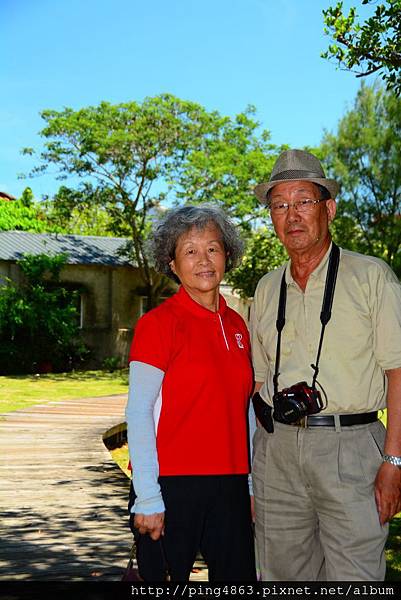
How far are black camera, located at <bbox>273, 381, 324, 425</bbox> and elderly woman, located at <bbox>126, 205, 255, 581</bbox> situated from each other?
173 millimetres

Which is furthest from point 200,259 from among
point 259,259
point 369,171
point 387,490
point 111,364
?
point 369,171

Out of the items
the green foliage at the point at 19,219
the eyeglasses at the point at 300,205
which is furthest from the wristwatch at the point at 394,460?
the green foliage at the point at 19,219

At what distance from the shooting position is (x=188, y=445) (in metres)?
2.90

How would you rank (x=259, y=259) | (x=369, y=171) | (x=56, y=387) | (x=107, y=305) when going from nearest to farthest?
1. (x=56, y=387)
2. (x=259, y=259)
3. (x=107, y=305)
4. (x=369, y=171)

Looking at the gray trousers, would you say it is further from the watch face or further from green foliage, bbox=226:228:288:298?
green foliage, bbox=226:228:288:298

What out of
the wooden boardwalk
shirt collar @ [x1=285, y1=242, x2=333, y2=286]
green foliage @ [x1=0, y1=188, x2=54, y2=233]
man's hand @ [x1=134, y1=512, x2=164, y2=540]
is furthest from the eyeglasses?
green foliage @ [x1=0, y1=188, x2=54, y2=233]

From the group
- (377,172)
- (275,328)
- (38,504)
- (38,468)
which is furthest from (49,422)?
(377,172)

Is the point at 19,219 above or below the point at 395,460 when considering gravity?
above

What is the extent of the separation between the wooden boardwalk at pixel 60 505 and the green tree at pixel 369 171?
67.4 feet

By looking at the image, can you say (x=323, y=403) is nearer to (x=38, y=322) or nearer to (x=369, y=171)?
(x=38, y=322)

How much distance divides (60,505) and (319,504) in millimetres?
3821

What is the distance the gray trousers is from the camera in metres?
2.89

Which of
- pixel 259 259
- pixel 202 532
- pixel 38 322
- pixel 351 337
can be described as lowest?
pixel 202 532

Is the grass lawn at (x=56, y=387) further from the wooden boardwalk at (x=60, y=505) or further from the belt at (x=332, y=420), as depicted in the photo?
the belt at (x=332, y=420)
